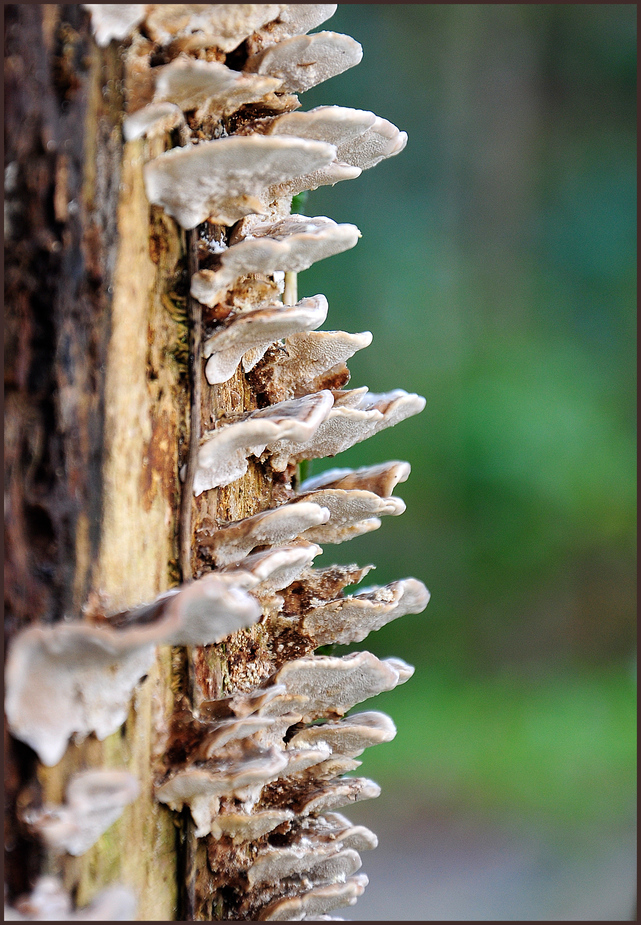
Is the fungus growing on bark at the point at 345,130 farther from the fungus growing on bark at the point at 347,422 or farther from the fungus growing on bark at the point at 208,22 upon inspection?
the fungus growing on bark at the point at 347,422

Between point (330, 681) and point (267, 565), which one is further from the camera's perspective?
point (330, 681)

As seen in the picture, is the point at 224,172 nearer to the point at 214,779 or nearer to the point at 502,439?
the point at 214,779

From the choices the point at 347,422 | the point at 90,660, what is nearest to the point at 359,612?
the point at 347,422

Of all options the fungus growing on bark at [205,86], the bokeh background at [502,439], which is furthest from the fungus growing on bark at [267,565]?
the bokeh background at [502,439]

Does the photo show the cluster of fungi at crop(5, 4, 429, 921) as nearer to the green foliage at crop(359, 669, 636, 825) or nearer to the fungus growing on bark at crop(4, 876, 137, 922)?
the fungus growing on bark at crop(4, 876, 137, 922)

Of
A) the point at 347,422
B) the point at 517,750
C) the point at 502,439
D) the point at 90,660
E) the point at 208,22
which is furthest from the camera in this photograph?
the point at 502,439

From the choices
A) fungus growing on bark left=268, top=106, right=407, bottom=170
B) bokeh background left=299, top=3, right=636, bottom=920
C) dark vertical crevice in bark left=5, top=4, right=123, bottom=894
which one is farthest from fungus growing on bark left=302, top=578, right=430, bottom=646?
bokeh background left=299, top=3, right=636, bottom=920

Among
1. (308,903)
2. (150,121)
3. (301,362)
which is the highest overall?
(150,121)
